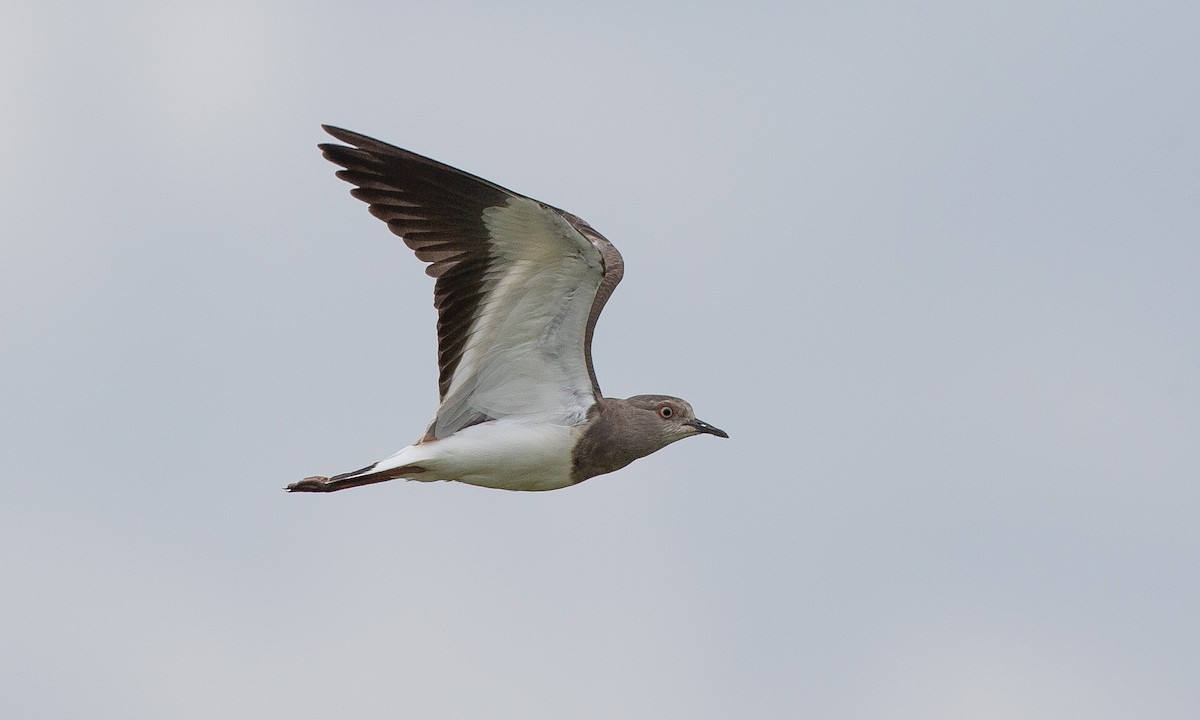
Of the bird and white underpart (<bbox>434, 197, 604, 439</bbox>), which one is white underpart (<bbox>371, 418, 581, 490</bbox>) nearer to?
the bird

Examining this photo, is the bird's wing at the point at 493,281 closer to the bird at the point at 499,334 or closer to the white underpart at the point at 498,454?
the bird at the point at 499,334

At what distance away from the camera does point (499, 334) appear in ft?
56.5

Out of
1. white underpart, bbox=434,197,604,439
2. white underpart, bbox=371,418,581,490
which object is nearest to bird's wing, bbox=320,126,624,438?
white underpart, bbox=434,197,604,439

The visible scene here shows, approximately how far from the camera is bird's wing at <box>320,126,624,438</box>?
54.3ft

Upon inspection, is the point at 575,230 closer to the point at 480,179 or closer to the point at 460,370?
the point at 480,179

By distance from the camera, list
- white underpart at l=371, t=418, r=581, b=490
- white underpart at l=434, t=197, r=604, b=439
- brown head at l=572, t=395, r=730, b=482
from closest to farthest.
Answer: white underpart at l=434, t=197, r=604, b=439 → white underpart at l=371, t=418, r=581, b=490 → brown head at l=572, t=395, r=730, b=482

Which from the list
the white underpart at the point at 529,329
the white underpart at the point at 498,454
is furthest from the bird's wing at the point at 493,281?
the white underpart at the point at 498,454

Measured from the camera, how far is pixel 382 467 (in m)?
17.1

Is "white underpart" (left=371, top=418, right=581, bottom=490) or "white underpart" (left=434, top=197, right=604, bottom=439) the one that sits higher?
"white underpart" (left=434, top=197, right=604, bottom=439)

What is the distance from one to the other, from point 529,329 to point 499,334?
0.26m

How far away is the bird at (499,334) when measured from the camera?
54.7ft

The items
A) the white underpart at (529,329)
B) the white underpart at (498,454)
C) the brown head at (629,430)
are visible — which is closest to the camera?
the white underpart at (529,329)

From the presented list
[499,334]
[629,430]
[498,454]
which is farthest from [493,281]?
[629,430]

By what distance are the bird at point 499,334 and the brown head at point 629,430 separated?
18 mm
